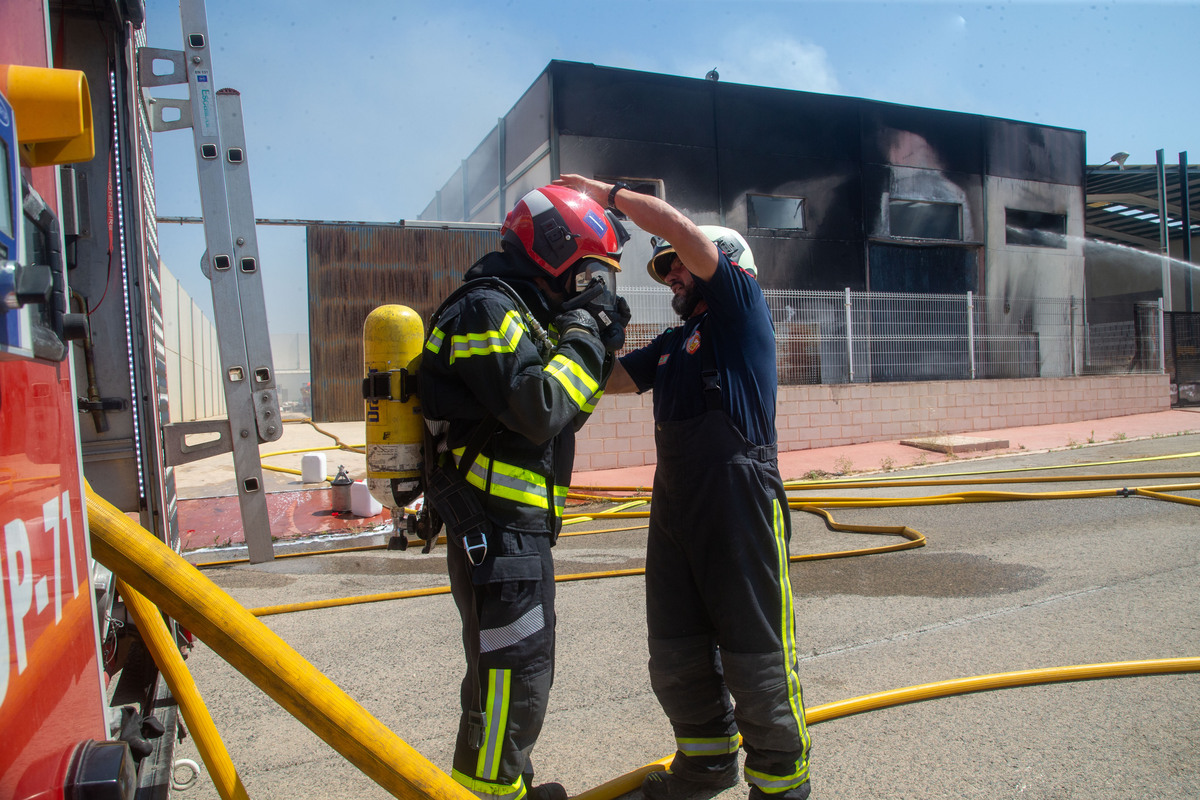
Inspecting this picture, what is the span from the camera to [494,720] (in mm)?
1863

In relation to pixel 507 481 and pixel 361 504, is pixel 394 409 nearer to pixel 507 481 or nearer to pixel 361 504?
pixel 507 481

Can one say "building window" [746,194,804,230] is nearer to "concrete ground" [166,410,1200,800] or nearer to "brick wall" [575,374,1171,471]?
"brick wall" [575,374,1171,471]

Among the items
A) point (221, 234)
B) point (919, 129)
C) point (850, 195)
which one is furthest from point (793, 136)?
point (221, 234)

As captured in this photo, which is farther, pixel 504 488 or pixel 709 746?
pixel 709 746

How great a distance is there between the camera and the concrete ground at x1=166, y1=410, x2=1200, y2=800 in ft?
7.87

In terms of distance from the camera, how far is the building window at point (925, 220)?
54.2ft

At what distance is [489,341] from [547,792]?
53.5 inches

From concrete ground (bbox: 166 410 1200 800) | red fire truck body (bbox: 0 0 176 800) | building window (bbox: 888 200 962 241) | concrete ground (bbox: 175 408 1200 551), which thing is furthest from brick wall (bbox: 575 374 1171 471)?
red fire truck body (bbox: 0 0 176 800)

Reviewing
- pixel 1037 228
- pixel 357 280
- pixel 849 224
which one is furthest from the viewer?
pixel 1037 228

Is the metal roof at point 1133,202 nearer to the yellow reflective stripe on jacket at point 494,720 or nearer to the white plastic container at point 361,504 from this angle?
the white plastic container at point 361,504

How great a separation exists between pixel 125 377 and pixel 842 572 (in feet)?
13.3

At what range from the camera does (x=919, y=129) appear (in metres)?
16.4

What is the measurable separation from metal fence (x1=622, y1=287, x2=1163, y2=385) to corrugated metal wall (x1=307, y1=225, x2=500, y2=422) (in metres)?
6.26

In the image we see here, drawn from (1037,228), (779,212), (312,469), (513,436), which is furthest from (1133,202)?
(513,436)
